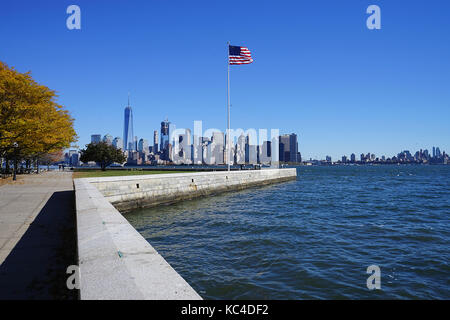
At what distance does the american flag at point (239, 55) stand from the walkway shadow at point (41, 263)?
2340 centimetres

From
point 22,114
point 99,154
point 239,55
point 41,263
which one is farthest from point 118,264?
point 99,154

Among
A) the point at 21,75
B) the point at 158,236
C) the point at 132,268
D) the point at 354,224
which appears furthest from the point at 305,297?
the point at 21,75

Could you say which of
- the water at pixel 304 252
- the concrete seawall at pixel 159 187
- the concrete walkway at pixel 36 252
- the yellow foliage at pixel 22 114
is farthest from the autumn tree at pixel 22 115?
the concrete walkway at pixel 36 252

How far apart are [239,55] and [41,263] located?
26.3 meters

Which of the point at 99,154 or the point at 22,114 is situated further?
the point at 99,154

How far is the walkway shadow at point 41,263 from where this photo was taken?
377 centimetres

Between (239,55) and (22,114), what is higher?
(239,55)

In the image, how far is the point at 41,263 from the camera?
4781mm

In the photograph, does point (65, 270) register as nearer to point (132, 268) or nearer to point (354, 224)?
point (132, 268)

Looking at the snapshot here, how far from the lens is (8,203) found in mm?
11000

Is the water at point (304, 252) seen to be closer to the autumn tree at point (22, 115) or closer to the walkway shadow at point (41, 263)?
the walkway shadow at point (41, 263)

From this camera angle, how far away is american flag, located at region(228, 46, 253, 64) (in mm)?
27312

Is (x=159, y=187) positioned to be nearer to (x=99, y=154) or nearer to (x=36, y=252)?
(x=36, y=252)
